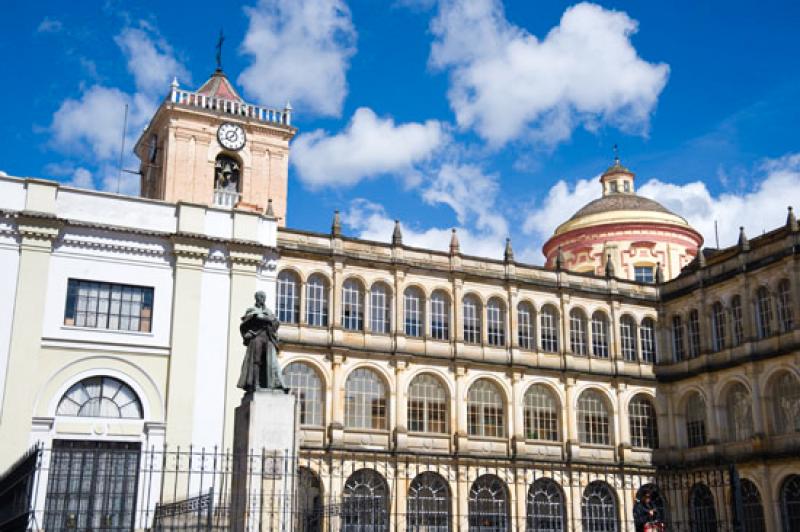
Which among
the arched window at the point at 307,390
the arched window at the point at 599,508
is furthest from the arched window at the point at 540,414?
the arched window at the point at 307,390

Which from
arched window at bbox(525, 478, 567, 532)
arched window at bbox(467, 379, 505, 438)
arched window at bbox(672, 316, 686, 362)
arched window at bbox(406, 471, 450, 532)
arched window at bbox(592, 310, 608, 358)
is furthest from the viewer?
arched window at bbox(672, 316, 686, 362)

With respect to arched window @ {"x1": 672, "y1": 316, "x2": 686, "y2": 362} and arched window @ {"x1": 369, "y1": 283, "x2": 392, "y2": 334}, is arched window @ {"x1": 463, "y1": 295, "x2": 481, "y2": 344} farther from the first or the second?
arched window @ {"x1": 672, "y1": 316, "x2": 686, "y2": 362}

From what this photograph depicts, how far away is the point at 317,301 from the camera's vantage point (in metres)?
38.1

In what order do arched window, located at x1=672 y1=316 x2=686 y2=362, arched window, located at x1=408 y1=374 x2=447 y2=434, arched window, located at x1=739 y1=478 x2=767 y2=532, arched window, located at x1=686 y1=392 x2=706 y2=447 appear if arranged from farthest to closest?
arched window, located at x1=672 y1=316 x2=686 y2=362
arched window, located at x1=686 y1=392 x2=706 y2=447
arched window, located at x1=408 y1=374 x2=447 y2=434
arched window, located at x1=739 y1=478 x2=767 y2=532

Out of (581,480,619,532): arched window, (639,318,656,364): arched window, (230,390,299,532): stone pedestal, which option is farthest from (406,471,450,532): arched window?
(230,390,299,532): stone pedestal

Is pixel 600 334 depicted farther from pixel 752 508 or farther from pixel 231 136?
pixel 231 136

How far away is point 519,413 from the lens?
4069cm

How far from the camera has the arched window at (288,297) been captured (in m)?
37.2

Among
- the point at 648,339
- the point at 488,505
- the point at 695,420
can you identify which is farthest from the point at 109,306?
the point at 695,420

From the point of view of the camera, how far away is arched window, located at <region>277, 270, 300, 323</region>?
37156 mm

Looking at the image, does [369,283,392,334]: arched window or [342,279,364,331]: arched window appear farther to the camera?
[369,283,392,334]: arched window

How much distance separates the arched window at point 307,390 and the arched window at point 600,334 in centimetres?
1358

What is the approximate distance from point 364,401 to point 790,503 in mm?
17053

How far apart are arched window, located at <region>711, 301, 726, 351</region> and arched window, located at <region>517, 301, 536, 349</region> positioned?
7.90 meters
